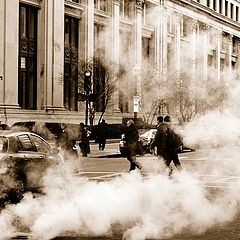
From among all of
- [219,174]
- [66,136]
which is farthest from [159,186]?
[66,136]

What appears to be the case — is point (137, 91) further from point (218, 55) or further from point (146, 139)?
point (146, 139)

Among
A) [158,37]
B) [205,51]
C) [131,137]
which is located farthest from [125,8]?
[131,137]

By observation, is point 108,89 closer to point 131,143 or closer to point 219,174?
point 131,143

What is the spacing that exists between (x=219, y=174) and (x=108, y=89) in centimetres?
728

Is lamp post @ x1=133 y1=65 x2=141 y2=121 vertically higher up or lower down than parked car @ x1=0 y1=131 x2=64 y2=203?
higher up

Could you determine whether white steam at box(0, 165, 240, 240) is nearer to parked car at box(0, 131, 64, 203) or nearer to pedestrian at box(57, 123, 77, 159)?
parked car at box(0, 131, 64, 203)

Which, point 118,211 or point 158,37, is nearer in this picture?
point 118,211

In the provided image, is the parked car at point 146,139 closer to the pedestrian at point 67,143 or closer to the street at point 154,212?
the pedestrian at point 67,143

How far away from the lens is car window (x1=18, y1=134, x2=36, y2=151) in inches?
542

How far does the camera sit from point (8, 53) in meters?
41.4

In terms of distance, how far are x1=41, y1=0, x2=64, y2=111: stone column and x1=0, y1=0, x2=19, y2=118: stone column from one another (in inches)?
63.9

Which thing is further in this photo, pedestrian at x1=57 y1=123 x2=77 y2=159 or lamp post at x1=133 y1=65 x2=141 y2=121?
pedestrian at x1=57 y1=123 x2=77 y2=159

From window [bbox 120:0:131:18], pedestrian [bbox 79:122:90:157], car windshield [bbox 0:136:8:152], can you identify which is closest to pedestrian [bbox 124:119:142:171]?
window [bbox 120:0:131:18]

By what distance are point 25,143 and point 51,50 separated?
93.5 ft
